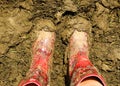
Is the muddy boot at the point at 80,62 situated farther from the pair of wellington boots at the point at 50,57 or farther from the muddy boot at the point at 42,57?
the muddy boot at the point at 42,57

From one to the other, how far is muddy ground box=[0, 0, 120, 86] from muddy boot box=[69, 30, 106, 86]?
6 cm

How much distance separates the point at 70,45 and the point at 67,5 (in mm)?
306

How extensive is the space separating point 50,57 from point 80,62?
28 cm

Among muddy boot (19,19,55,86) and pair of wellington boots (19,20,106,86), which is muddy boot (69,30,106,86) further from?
muddy boot (19,19,55,86)

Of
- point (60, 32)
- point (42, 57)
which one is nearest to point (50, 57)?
point (42, 57)

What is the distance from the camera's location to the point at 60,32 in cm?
209

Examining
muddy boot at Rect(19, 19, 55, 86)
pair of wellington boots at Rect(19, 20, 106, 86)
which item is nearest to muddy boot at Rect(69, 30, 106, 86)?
pair of wellington boots at Rect(19, 20, 106, 86)

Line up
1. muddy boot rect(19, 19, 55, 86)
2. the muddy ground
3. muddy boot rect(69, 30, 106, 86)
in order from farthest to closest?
the muddy ground, muddy boot rect(19, 19, 55, 86), muddy boot rect(69, 30, 106, 86)

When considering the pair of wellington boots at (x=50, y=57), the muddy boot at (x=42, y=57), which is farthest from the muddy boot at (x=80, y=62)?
the muddy boot at (x=42, y=57)

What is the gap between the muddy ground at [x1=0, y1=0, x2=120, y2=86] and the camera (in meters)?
2.05

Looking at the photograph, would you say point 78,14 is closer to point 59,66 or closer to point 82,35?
point 82,35

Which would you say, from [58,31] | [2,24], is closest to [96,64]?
[58,31]

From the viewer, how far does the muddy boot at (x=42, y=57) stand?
6.03 ft

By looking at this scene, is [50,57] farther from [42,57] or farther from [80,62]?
[80,62]
